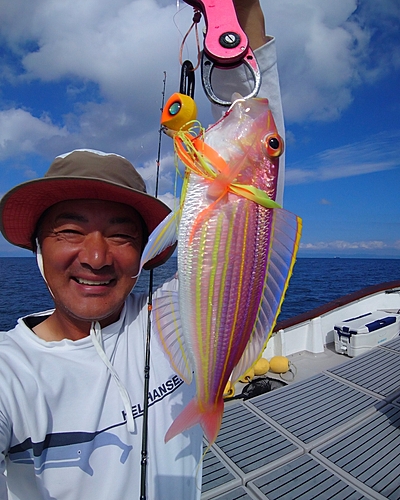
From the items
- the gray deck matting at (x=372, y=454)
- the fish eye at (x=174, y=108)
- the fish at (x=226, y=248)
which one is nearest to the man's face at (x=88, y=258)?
the fish at (x=226, y=248)

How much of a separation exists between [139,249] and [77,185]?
440mm

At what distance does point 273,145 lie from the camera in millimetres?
1387

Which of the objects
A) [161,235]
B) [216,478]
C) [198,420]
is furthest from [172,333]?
[216,478]

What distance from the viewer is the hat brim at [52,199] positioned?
1466 mm

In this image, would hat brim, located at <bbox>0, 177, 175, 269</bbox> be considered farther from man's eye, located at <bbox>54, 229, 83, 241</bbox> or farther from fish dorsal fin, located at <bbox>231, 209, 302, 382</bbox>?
fish dorsal fin, located at <bbox>231, 209, 302, 382</bbox>

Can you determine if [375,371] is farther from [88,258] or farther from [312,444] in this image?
[88,258]

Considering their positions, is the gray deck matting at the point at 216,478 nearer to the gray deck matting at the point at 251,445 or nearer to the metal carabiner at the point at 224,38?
the gray deck matting at the point at 251,445

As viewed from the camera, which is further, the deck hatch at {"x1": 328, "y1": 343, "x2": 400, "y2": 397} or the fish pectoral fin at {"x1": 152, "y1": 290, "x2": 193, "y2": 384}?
the deck hatch at {"x1": 328, "y1": 343, "x2": 400, "y2": 397}

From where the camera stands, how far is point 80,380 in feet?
4.73

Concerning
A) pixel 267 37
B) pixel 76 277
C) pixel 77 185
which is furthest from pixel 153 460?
pixel 267 37

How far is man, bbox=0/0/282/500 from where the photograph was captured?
1306mm

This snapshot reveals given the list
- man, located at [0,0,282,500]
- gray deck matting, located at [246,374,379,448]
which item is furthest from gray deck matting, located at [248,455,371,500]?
man, located at [0,0,282,500]

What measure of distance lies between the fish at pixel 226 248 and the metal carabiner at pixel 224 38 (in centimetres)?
23

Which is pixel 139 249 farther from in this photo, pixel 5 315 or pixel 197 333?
pixel 5 315
